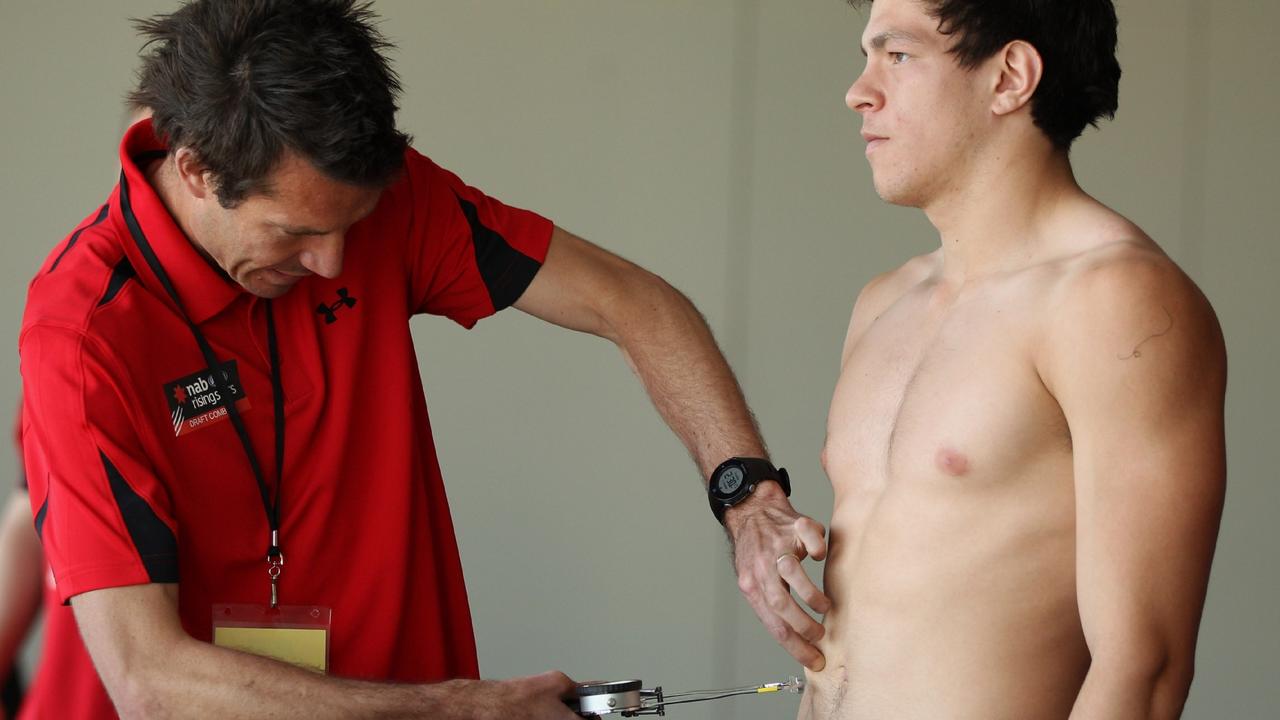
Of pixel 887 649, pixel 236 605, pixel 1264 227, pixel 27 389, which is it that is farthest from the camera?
pixel 1264 227

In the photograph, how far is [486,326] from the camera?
3885 mm

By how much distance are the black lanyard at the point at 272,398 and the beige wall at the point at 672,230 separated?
1997mm

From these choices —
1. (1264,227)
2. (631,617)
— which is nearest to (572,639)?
(631,617)

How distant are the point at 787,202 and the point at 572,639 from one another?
57.7 inches

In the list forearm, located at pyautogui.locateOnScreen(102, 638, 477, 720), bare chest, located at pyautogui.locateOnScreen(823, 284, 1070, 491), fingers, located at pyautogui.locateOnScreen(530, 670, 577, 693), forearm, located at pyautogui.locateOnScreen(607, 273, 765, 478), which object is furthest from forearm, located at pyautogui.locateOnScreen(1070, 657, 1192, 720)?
forearm, located at pyautogui.locateOnScreen(607, 273, 765, 478)

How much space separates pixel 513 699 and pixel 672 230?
237 centimetres

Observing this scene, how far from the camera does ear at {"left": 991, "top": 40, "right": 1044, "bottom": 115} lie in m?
1.52

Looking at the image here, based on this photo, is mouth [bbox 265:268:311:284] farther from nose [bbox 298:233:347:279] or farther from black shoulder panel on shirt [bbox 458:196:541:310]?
black shoulder panel on shirt [bbox 458:196:541:310]

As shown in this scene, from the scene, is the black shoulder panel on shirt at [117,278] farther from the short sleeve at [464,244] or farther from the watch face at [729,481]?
the watch face at [729,481]

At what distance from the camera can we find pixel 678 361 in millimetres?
2230

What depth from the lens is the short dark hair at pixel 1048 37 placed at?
5.02 ft

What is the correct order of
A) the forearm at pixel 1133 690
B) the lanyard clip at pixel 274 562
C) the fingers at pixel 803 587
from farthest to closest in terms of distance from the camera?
the lanyard clip at pixel 274 562
the fingers at pixel 803 587
the forearm at pixel 1133 690

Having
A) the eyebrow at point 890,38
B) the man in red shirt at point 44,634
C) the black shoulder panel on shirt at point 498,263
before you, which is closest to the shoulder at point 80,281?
the man in red shirt at point 44,634

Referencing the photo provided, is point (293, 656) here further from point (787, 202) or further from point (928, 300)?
point (787, 202)
